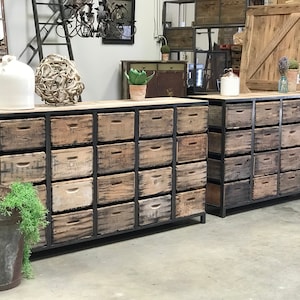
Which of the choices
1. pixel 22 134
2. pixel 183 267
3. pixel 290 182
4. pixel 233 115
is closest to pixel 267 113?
pixel 233 115

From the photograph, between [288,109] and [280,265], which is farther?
[288,109]

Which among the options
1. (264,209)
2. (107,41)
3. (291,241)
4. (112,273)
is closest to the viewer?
(112,273)

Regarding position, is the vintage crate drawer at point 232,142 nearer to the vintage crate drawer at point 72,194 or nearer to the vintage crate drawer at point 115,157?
the vintage crate drawer at point 115,157

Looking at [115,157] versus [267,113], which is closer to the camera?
[115,157]

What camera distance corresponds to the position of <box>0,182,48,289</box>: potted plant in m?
3.31

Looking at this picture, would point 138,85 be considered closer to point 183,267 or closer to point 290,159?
point 183,267

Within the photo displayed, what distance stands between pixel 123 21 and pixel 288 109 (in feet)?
15.2

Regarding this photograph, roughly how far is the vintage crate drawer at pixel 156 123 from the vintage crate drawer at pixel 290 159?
1507mm

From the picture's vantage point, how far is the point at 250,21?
662 cm

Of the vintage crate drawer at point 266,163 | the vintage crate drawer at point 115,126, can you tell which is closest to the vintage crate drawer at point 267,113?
the vintage crate drawer at point 266,163

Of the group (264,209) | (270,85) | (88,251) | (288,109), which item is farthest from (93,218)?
(270,85)

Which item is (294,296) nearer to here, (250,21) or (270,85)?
(270,85)

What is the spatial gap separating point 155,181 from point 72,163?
0.78 m

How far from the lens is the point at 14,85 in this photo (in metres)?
3.71
